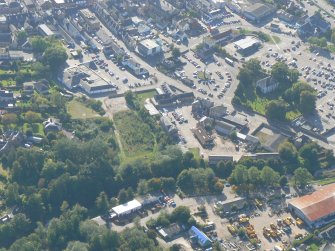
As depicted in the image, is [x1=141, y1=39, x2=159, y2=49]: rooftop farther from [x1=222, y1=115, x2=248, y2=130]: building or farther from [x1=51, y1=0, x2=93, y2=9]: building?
[x1=222, y1=115, x2=248, y2=130]: building

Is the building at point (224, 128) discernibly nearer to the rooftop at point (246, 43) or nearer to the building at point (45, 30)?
the rooftop at point (246, 43)

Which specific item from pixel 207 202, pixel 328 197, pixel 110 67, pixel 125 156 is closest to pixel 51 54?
pixel 110 67

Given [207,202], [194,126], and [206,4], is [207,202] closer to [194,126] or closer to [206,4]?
[194,126]

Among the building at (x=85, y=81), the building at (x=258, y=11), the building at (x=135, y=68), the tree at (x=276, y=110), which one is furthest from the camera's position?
the building at (x=258, y=11)

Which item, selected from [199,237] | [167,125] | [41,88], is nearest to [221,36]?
[167,125]

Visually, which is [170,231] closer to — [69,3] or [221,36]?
[221,36]

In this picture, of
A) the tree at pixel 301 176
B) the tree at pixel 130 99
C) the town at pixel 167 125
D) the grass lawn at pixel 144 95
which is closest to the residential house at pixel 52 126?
the town at pixel 167 125
